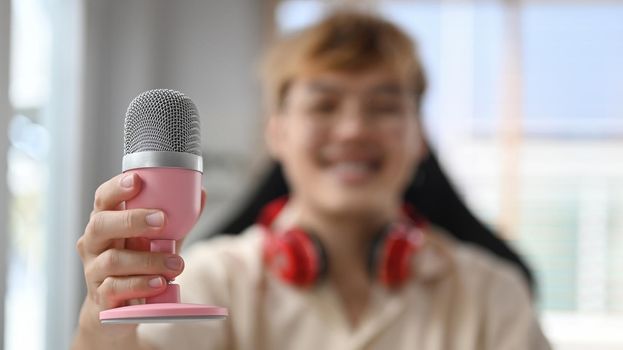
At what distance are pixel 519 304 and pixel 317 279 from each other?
0.29m

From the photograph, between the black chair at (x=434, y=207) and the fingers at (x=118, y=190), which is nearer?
the fingers at (x=118, y=190)

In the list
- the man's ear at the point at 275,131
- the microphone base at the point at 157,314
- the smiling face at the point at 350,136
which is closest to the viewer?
the microphone base at the point at 157,314

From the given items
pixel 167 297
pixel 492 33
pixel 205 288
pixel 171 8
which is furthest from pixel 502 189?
pixel 167 297

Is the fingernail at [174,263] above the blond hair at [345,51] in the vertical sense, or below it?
below

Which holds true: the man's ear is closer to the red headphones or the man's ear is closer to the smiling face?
the smiling face

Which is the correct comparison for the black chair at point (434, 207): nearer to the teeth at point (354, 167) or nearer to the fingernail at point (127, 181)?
the teeth at point (354, 167)

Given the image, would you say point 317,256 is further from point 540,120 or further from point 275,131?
point 540,120

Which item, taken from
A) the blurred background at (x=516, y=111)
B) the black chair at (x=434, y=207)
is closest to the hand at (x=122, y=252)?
the black chair at (x=434, y=207)

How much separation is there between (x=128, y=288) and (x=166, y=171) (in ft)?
0.22

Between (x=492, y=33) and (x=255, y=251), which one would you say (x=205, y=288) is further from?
(x=492, y=33)

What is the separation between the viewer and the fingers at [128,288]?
18.0 inches

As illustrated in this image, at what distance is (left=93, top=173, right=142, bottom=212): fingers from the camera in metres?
0.46

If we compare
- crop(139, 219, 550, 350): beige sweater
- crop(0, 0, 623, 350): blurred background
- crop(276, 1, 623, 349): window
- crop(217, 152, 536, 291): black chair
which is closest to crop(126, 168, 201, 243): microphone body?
crop(139, 219, 550, 350): beige sweater

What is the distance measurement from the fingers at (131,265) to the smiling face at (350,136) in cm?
64
